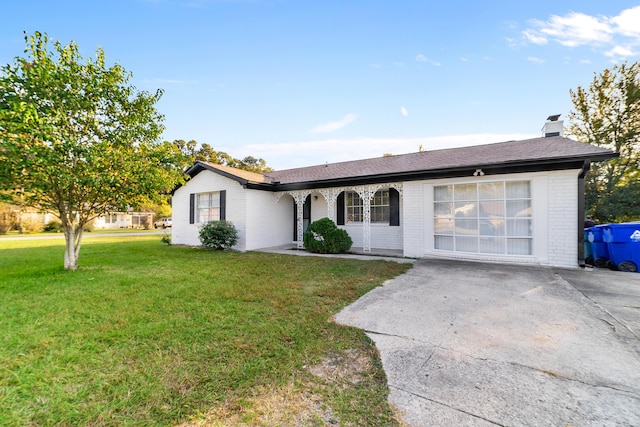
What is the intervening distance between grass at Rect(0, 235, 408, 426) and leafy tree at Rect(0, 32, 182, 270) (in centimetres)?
234

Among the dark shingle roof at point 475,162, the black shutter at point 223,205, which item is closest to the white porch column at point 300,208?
the dark shingle roof at point 475,162

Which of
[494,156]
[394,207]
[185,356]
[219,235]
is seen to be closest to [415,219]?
[394,207]

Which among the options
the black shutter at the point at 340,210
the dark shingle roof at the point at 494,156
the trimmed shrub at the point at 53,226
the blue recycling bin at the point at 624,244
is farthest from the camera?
the trimmed shrub at the point at 53,226

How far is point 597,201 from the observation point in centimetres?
1372

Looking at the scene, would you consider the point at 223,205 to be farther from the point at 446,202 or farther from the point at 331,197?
the point at 446,202

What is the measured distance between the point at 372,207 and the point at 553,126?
7213 millimetres

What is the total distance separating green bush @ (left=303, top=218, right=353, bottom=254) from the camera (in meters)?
9.93

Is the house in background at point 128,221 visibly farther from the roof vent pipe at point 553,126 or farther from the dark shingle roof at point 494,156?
the roof vent pipe at point 553,126

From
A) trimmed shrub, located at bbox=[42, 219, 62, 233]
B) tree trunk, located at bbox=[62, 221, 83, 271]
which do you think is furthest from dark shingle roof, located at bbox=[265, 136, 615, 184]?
trimmed shrub, located at bbox=[42, 219, 62, 233]

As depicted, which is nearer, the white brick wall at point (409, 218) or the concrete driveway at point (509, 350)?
the concrete driveway at point (509, 350)

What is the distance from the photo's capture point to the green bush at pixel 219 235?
35.3ft

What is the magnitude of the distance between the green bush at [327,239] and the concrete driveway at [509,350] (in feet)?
14.9

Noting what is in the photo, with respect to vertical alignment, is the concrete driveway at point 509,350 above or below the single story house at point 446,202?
below

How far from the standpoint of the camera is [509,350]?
9.29 ft
